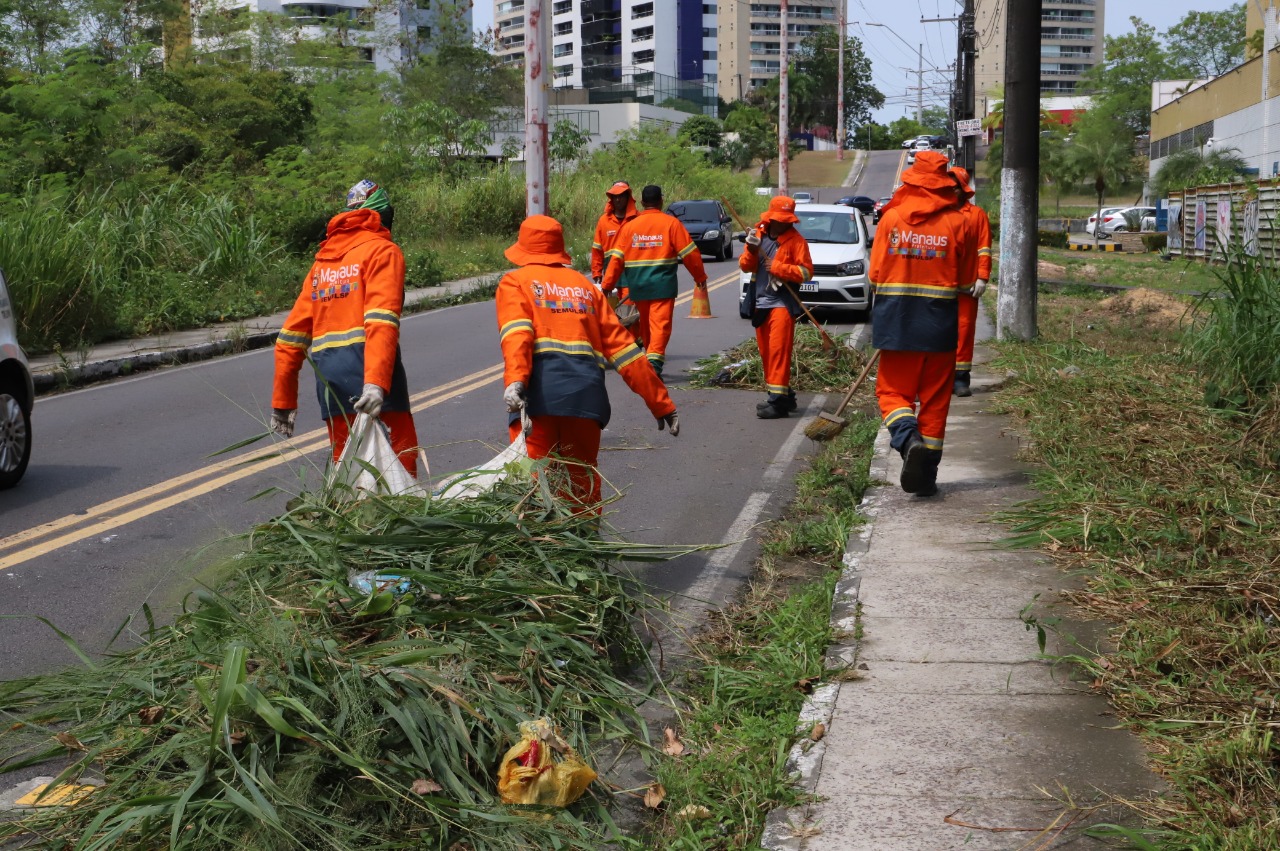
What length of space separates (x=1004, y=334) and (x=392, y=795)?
1124 centimetres

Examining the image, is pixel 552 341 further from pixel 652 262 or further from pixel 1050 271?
pixel 1050 271

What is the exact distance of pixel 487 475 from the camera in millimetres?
5344

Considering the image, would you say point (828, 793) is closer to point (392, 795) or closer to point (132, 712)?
point (392, 795)

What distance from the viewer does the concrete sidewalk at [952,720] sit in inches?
141

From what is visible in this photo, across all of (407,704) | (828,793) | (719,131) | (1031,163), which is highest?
(719,131)

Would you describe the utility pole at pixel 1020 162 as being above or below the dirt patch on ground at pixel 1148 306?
above

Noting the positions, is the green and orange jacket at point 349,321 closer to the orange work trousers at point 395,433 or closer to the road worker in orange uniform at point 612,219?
the orange work trousers at point 395,433

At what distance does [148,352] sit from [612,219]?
5.59 meters

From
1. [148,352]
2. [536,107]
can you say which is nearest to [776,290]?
[536,107]

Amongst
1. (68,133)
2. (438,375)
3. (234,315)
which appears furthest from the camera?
(68,133)

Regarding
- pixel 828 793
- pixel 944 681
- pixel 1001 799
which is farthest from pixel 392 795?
pixel 944 681

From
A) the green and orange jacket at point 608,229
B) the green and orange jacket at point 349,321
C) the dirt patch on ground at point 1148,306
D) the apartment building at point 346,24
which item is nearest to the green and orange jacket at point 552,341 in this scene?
the green and orange jacket at point 349,321

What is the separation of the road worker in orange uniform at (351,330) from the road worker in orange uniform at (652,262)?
220 inches

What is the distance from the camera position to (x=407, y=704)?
3.70 m
